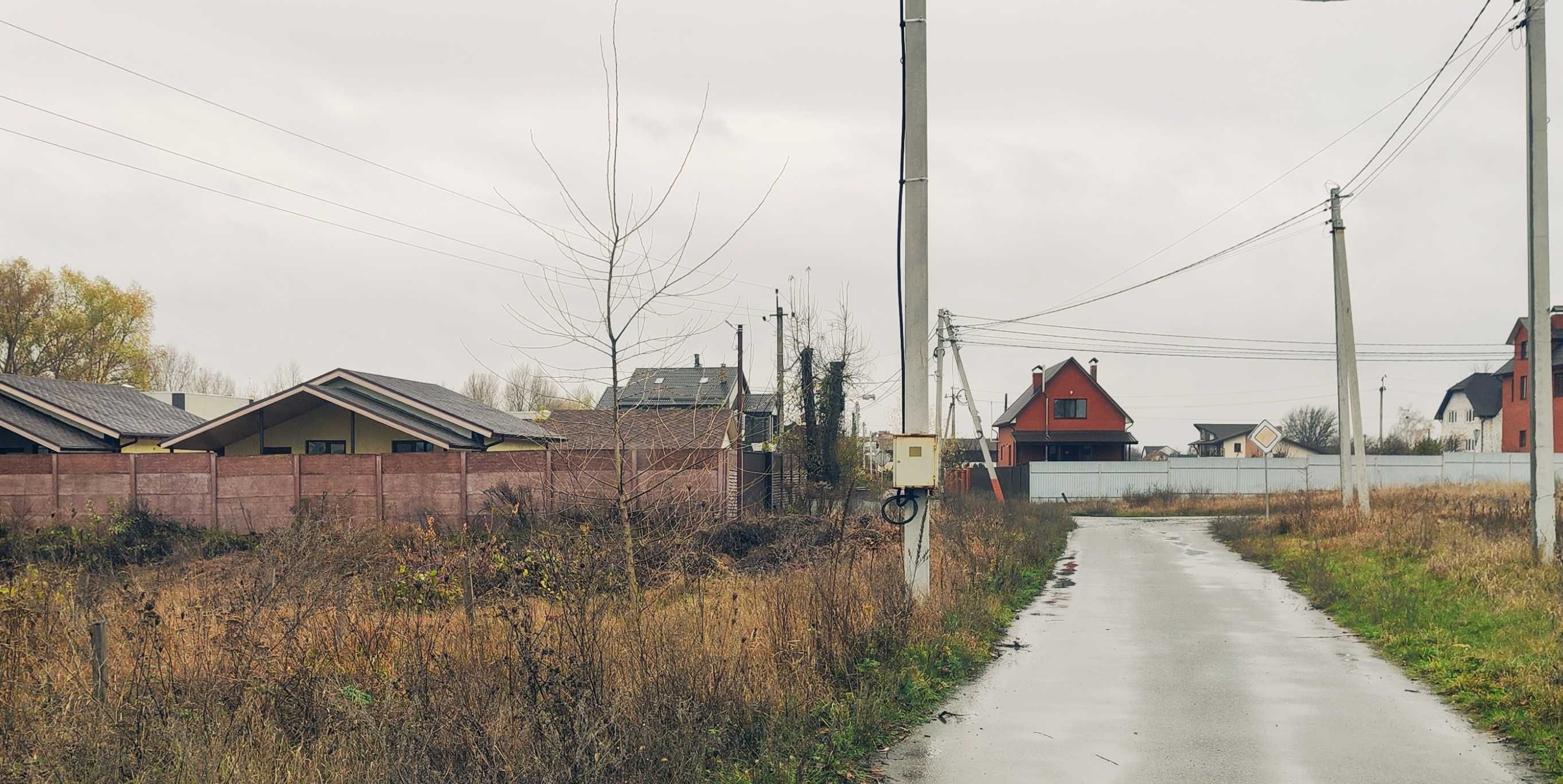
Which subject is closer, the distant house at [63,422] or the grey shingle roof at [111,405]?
the distant house at [63,422]

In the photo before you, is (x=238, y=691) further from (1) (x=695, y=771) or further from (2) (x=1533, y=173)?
(2) (x=1533, y=173)

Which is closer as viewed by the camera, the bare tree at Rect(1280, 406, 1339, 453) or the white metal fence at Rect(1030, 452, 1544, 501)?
the white metal fence at Rect(1030, 452, 1544, 501)

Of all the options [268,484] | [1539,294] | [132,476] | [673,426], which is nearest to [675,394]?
[673,426]

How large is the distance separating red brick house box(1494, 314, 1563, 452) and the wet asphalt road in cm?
4729

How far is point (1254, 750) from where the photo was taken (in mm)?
6344

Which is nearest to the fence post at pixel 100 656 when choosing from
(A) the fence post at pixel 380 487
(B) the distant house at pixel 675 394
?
(B) the distant house at pixel 675 394

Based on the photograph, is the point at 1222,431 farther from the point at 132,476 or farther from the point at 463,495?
the point at 132,476

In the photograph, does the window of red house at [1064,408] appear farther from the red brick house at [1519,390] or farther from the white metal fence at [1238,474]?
the red brick house at [1519,390]

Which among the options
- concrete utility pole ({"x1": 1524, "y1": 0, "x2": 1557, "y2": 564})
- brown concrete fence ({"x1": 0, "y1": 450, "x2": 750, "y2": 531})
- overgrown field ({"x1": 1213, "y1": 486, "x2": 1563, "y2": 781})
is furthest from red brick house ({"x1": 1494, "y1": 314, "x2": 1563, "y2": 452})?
brown concrete fence ({"x1": 0, "y1": 450, "x2": 750, "y2": 531})

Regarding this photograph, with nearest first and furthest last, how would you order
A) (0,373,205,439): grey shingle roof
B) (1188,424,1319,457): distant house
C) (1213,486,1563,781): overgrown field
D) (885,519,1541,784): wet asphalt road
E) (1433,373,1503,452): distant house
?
1. (885,519,1541,784): wet asphalt road
2. (1213,486,1563,781): overgrown field
3. (0,373,205,439): grey shingle roof
4. (1433,373,1503,452): distant house
5. (1188,424,1319,457): distant house

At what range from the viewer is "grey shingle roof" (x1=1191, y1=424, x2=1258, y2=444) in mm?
95250

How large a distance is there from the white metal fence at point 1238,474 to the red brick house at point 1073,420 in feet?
41.1

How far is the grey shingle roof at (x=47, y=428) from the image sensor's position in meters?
28.2

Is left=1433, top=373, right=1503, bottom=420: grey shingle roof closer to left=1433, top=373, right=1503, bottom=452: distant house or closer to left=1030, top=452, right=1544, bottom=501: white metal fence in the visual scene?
left=1433, top=373, right=1503, bottom=452: distant house
